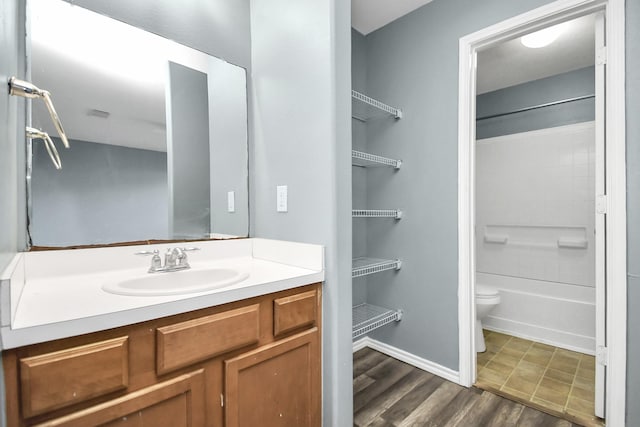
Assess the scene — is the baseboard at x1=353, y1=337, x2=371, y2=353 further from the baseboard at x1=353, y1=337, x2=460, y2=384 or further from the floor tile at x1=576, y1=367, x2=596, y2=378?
the floor tile at x1=576, y1=367, x2=596, y2=378

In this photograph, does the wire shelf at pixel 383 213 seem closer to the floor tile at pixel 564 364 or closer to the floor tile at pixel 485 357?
the floor tile at pixel 485 357

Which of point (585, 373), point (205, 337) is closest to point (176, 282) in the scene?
point (205, 337)

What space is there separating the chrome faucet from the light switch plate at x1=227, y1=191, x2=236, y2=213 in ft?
1.23

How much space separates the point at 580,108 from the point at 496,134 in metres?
0.72

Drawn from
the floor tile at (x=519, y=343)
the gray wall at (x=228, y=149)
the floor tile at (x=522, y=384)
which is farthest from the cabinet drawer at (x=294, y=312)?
the floor tile at (x=519, y=343)

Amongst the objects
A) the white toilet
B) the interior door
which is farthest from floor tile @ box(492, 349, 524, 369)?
the interior door

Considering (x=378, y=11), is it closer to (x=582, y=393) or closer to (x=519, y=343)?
(x=582, y=393)

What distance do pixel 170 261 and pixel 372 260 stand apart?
152cm

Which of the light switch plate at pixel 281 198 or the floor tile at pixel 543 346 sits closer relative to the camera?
the light switch plate at pixel 281 198

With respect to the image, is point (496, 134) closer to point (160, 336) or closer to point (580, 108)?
point (580, 108)

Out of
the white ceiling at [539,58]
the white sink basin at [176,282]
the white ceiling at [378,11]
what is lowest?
the white sink basin at [176,282]

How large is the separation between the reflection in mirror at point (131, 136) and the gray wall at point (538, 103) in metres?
2.96

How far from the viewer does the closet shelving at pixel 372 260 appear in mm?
1942

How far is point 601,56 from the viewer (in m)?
1.49
